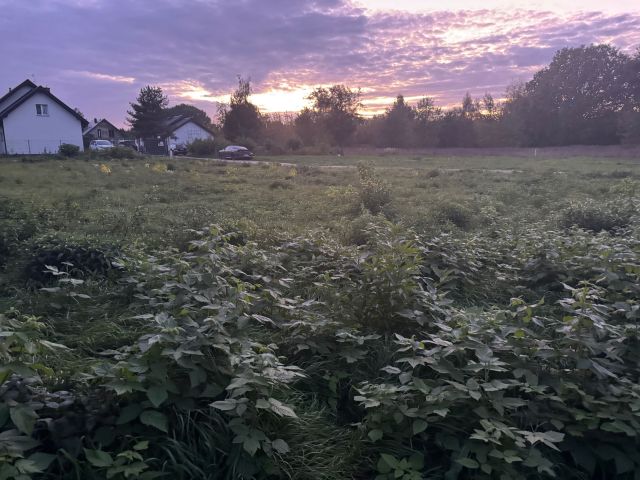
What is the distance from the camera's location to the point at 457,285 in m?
4.35

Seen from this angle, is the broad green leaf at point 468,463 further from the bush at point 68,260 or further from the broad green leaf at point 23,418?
the bush at point 68,260

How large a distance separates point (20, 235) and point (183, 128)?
163ft

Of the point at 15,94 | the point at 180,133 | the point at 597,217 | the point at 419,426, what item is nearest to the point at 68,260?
the point at 419,426

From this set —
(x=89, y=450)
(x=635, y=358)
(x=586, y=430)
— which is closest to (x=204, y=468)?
(x=89, y=450)

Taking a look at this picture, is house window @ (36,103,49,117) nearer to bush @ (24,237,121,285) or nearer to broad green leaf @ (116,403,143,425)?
bush @ (24,237,121,285)

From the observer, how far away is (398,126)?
1965 inches

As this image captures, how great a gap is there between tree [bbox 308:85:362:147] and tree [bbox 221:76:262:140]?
8.11 m

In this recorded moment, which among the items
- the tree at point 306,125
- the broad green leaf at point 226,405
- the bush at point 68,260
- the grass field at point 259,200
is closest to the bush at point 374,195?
the grass field at point 259,200

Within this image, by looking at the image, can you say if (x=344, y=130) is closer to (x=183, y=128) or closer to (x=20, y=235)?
(x=183, y=128)

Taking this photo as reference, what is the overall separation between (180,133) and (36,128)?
19.9m

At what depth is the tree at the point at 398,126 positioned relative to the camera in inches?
1951

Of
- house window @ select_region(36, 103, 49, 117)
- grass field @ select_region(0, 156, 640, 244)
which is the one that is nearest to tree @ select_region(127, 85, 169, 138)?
house window @ select_region(36, 103, 49, 117)

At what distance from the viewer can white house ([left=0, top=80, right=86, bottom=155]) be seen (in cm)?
3222

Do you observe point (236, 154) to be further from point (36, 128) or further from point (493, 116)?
point (493, 116)
